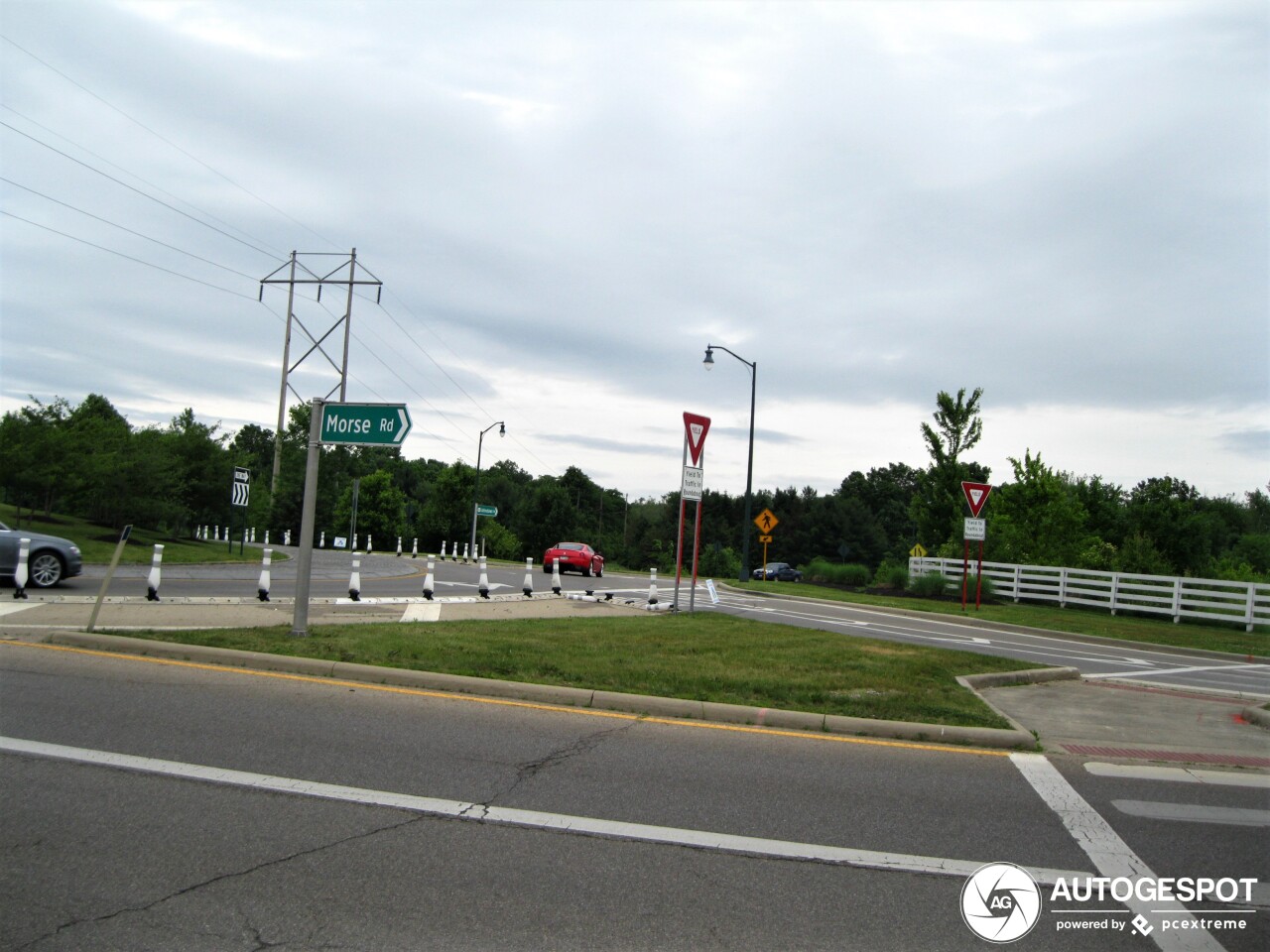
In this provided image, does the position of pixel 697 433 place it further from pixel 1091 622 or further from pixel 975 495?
pixel 1091 622

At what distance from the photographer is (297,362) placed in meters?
46.7

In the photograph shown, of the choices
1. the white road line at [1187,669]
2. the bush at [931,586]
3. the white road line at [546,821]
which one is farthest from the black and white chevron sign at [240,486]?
the white road line at [1187,669]

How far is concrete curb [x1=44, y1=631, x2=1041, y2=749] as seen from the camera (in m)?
7.65

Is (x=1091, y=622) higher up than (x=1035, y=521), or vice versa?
(x=1035, y=521)

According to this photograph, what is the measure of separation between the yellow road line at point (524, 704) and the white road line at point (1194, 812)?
1.32m

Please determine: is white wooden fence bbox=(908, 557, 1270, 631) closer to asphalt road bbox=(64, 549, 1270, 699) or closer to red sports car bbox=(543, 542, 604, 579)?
asphalt road bbox=(64, 549, 1270, 699)

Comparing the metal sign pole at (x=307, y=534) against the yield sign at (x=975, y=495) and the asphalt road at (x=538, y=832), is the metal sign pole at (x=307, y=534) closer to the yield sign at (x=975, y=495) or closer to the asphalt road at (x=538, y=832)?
the asphalt road at (x=538, y=832)

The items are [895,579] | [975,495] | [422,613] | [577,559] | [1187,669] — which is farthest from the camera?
[577,559]

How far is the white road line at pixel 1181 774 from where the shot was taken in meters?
6.68

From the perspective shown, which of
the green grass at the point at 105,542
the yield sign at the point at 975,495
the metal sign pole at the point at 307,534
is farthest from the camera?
the green grass at the point at 105,542

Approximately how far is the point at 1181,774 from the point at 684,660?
5.35 meters

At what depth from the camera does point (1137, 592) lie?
26250mm

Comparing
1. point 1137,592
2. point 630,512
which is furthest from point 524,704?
point 630,512

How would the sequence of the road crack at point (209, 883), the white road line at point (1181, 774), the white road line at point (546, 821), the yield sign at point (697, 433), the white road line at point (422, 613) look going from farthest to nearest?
the yield sign at point (697, 433)
the white road line at point (422, 613)
the white road line at point (1181, 774)
the white road line at point (546, 821)
the road crack at point (209, 883)
